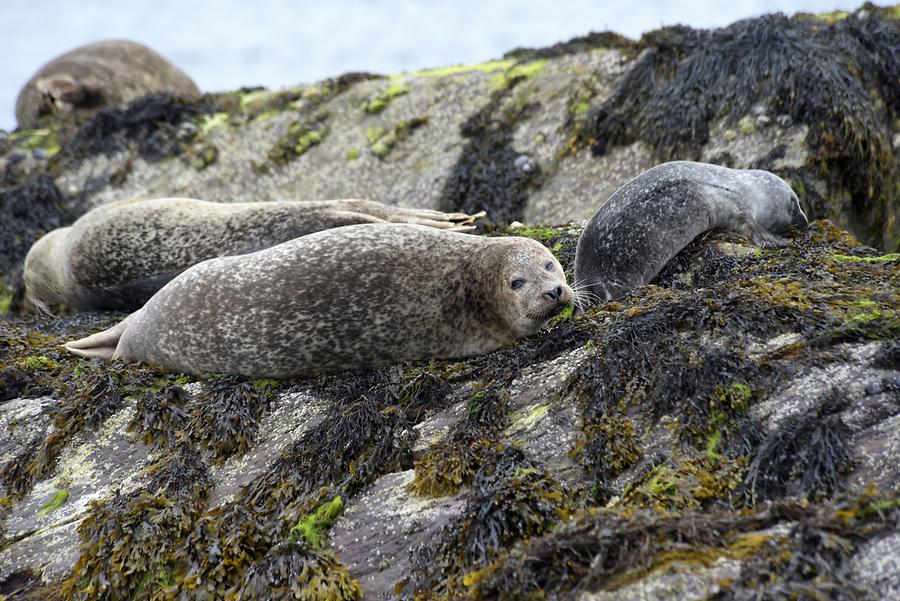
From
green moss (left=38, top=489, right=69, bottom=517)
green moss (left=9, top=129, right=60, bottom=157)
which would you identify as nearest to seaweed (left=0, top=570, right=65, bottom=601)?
green moss (left=38, top=489, right=69, bottom=517)

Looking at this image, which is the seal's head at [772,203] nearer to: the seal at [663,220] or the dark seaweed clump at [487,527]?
the seal at [663,220]

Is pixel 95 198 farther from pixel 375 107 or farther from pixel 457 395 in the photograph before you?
pixel 457 395

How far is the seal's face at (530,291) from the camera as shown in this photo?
486 cm

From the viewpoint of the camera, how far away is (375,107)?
1045cm

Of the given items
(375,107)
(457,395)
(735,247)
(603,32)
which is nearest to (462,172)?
(375,107)

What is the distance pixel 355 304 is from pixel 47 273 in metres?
3.81

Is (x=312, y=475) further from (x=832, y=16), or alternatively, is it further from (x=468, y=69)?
(x=832, y=16)

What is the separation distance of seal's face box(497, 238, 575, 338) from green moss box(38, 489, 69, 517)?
256 cm

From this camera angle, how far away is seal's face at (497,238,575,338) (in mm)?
4863

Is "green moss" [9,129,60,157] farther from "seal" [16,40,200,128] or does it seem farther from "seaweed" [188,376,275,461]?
"seaweed" [188,376,275,461]

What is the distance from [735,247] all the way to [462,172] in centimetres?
416

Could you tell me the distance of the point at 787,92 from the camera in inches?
309

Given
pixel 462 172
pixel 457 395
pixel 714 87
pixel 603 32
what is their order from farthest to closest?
1. pixel 603 32
2. pixel 462 172
3. pixel 714 87
4. pixel 457 395

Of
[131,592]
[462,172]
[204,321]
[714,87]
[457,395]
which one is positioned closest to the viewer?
[131,592]
